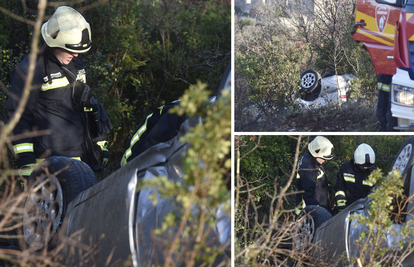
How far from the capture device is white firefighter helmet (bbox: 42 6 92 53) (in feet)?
13.2

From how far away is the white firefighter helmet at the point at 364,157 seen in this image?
17.5 feet

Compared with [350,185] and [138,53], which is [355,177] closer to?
[350,185]

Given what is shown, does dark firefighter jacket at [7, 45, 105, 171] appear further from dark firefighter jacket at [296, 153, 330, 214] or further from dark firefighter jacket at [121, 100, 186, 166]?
dark firefighter jacket at [296, 153, 330, 214]

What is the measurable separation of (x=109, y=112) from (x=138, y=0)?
7.92ft

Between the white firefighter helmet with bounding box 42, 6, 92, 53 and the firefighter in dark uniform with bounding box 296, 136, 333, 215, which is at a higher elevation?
the white firefighter helmet with bounding box 42, 6, 92, 53

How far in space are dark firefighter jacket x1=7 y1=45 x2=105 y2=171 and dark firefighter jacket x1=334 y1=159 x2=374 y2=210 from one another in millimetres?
3389

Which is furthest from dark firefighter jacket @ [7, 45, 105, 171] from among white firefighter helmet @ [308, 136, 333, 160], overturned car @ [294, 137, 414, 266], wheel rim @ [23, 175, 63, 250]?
white firefighter helmet @ [308, 136, 333, 160]

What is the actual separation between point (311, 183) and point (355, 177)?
1.90 ft

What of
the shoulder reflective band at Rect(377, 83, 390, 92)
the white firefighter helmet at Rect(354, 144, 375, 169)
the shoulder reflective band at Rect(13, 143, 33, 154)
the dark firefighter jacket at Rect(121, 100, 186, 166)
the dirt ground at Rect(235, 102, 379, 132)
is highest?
the shoulder reflective band at Rect(377, 83, 390, 92)

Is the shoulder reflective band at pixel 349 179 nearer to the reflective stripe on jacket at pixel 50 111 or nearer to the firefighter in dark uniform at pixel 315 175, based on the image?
the firefighter in dark uniform at pixel 315 175

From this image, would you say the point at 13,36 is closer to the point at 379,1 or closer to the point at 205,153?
the point at 379,1

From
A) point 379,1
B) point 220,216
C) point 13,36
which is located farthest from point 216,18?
point 220,216

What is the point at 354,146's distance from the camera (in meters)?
5.91

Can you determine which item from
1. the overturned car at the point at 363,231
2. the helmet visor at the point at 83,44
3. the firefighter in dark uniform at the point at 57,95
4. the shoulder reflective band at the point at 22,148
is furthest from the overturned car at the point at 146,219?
the helmet visor at the point at 83,44
